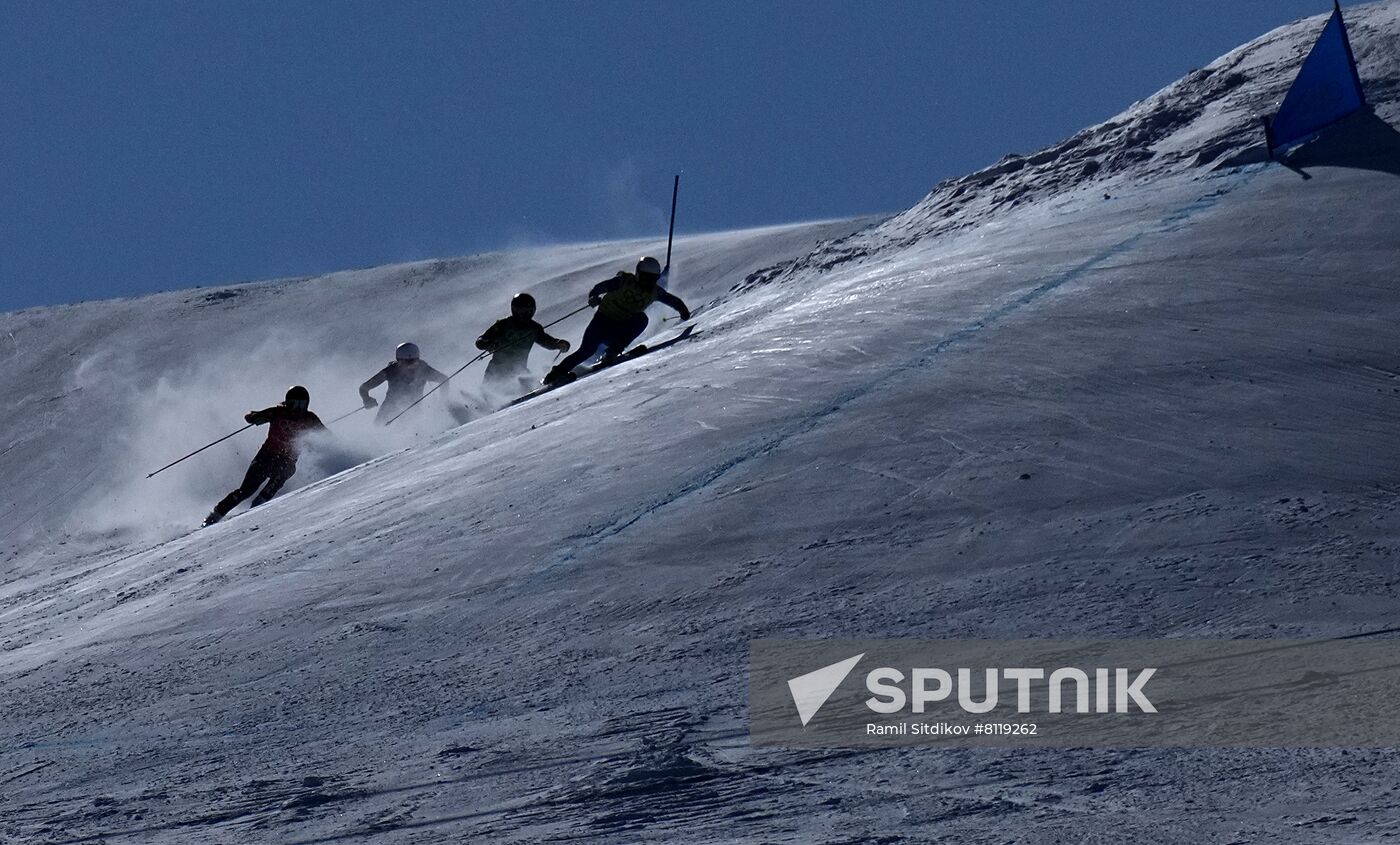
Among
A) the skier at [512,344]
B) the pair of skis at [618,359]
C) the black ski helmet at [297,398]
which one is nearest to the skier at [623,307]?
the pair of skis at [618,359]

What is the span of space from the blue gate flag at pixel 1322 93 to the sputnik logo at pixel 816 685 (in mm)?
8672

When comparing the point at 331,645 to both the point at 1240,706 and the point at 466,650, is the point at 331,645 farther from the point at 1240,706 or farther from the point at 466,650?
the point at 1240,706

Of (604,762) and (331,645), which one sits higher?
(331,645)

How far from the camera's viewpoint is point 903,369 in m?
11.6

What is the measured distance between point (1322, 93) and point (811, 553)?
8002mm

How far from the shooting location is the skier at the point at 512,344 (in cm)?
1711

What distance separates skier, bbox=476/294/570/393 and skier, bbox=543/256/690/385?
2.51 feet

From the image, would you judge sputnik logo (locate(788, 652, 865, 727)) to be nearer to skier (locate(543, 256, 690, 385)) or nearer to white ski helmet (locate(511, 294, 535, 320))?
skier (locate(543, 256, 690, 385))

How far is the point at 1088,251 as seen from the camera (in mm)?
13602

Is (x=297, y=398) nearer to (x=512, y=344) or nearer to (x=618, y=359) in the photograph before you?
(x=512, y=344)

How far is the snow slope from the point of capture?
642 centimetres

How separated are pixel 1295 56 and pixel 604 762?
40.7ft

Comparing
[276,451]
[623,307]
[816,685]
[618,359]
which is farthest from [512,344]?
[816,685]

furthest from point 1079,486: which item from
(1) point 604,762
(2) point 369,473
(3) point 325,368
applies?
(3) point 325,368
